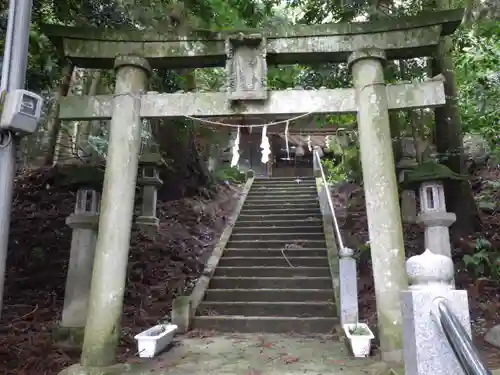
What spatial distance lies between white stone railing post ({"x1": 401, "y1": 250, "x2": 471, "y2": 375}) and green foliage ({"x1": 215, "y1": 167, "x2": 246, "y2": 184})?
13091mm

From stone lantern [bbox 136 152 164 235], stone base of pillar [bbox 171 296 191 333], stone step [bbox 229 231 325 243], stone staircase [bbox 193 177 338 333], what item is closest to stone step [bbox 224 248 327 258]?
stone staircase [bbox 193 177 338 333]

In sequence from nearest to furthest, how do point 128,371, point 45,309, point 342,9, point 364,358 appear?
point 128,371 < point 364,358 < point 45,309 < point 342,9

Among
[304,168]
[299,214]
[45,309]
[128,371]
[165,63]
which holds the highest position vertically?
[304,168]

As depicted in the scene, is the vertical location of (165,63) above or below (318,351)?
above

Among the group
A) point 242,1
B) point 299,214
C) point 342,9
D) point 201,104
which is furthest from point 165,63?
point 299,214

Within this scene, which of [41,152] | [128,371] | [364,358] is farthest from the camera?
[41,152]

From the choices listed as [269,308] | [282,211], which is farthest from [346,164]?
[269,308]

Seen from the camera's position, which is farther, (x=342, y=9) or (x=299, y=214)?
(x=299, y=214)

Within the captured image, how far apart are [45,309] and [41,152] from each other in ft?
23.1

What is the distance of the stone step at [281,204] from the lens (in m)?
12.4

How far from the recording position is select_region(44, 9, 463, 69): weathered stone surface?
5801mm

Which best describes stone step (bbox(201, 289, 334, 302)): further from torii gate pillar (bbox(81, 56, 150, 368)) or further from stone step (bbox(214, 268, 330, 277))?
torii gate pillar (bbox(81, 56, 150, 368))

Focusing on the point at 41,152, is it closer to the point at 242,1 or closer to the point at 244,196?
the point at 244,196

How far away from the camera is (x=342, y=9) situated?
8.16 meters
